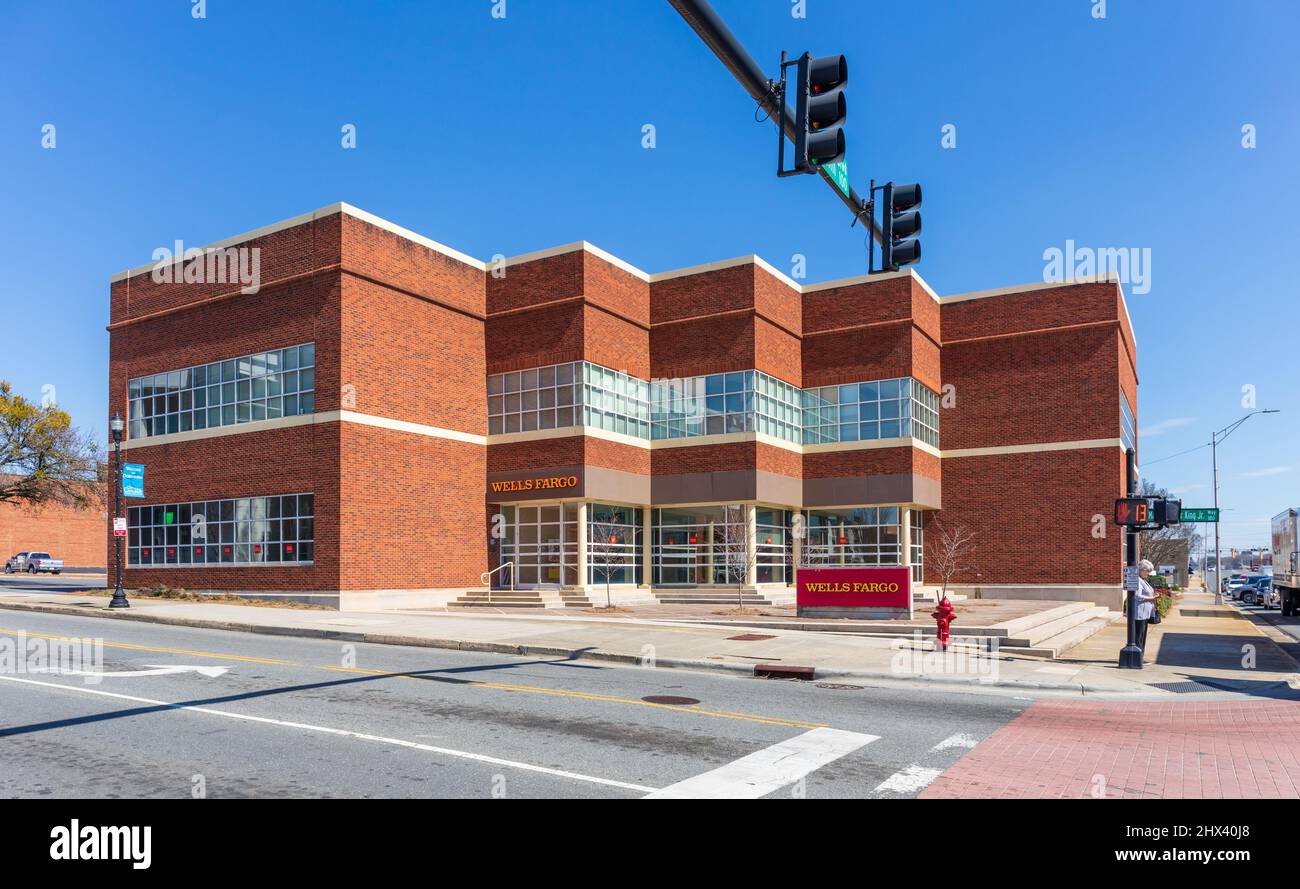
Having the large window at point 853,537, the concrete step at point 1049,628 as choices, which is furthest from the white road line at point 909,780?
the large window at point 853,537

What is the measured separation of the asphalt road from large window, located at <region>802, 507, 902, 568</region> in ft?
73.9

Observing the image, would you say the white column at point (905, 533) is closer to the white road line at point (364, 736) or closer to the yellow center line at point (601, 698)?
the yellow center line at point (601, 698)

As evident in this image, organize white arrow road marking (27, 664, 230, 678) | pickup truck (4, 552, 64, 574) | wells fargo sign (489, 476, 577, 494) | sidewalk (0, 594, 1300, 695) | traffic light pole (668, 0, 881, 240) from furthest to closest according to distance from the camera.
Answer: pickup truck (4, 552, 64, 574) → wells fargo sign (489, 476, 577, 494) → sidewalk (0, 594, 1300, 695) → white arrow road marking (27, 664, 230, 678) → traffic light pole (668, 0, 881, 240)

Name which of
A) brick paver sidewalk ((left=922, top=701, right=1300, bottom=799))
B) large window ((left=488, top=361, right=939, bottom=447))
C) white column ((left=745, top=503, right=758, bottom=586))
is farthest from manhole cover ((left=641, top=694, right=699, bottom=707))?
white column ((left=745, top=503, right=758, bottom=586))

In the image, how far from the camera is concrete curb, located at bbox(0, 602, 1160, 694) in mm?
14609

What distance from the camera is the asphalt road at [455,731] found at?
7680 millimetres

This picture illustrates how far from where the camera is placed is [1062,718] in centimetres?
1185

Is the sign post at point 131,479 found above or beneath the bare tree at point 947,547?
Result: above

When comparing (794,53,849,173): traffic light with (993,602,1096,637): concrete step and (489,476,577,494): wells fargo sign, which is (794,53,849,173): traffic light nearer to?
(993,602,1096,637): concrete step

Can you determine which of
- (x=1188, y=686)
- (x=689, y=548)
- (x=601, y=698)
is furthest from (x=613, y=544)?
(x=601, y=698)

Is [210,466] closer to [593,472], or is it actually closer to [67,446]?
[593,472]

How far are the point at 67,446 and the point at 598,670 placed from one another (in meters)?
43.6

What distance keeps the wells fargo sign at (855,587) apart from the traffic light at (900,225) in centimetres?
1249

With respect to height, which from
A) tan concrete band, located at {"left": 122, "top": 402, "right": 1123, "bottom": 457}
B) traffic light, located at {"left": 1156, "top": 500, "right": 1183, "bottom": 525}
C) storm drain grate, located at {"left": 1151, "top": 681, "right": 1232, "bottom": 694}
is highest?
tan concrete band, located at {"left": 122, "top": 402, "right": 1123, "bottom": 457}
